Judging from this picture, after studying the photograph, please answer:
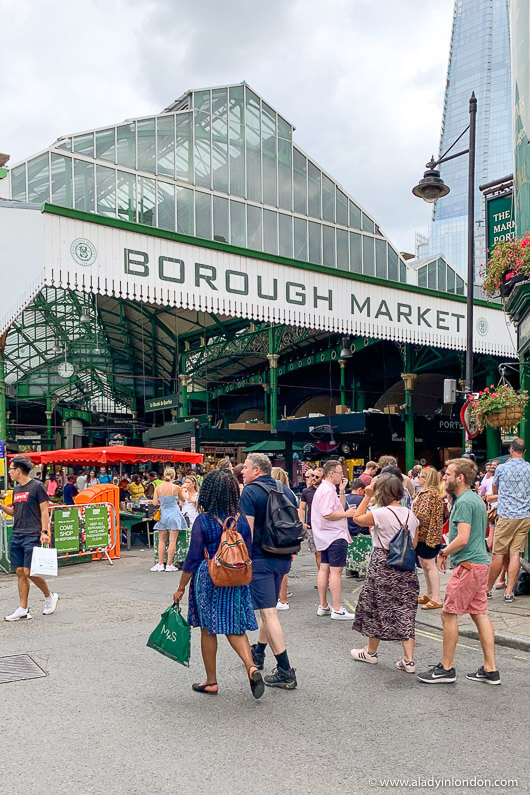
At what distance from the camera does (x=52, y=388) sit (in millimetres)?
43906

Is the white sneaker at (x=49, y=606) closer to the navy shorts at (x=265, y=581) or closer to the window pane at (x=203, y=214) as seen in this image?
the navy shorts at (x=265, y=581)

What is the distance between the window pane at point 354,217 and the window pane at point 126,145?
915 centimetres

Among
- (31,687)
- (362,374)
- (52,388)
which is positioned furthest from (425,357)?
(31,687)

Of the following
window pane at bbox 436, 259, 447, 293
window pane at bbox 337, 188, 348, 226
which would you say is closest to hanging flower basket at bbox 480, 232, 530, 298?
window pane at bbox 337, 188, 348, 226

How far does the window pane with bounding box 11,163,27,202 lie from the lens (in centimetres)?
2206

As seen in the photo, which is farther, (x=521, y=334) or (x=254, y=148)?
(x=254, y=148)

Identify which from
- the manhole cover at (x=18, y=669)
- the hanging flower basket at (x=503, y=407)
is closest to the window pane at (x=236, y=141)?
the hanging flower basket at (x=503, y=407)

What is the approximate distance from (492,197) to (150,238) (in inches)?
273

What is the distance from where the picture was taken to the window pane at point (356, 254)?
91.7ft

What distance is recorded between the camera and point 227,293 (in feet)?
53.1

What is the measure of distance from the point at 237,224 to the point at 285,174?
3328mm

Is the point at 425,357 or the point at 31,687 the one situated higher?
the point at 425,357

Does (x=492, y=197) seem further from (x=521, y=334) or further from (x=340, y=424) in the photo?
(x=340, y=424)

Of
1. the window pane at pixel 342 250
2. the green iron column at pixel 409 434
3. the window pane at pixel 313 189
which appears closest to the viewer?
the window pane at pixel 313 189
